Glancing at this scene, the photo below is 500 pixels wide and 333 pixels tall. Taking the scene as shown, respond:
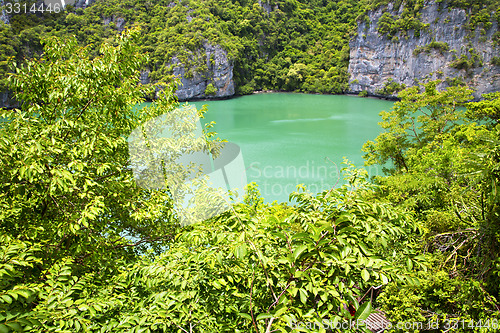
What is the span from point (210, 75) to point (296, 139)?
1065 inches

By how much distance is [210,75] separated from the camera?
43125 mm

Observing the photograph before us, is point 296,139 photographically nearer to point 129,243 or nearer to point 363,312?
point 129,243

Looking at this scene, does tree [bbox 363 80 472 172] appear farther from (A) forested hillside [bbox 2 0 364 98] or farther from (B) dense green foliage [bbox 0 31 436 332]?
(A) forested hillside [bbox 2 0 364 98]

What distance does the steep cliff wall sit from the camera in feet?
108

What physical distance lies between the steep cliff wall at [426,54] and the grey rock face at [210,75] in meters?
18.5

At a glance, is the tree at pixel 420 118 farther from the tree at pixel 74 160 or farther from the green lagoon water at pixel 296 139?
the tree at pixel 74 160

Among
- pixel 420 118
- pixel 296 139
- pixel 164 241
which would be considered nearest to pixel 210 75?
pixel 296 139

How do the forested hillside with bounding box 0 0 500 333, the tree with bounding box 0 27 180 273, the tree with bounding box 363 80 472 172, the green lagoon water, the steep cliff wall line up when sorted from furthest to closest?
the steep cliff wall → the green lagoon water → the tree with bounding box 363 80 472 172 → the tree with bounding box 0 27 180 273 → the forested hillside with bounding box 0 0 500 333

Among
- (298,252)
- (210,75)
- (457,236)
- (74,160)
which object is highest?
(210,75)

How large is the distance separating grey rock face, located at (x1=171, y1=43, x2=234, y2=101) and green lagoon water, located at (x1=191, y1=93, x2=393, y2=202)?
10.5 m

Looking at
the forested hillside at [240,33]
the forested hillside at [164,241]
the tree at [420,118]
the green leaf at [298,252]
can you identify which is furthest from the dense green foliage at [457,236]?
the forested hillside at [240,33]

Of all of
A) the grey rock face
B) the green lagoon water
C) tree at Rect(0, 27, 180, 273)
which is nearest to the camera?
tree at Rect(0, 27, 180, 273)

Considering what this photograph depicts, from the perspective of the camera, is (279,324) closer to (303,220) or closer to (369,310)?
(369,310)

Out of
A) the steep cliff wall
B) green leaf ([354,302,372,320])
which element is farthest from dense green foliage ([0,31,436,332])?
the steep cliff wall
